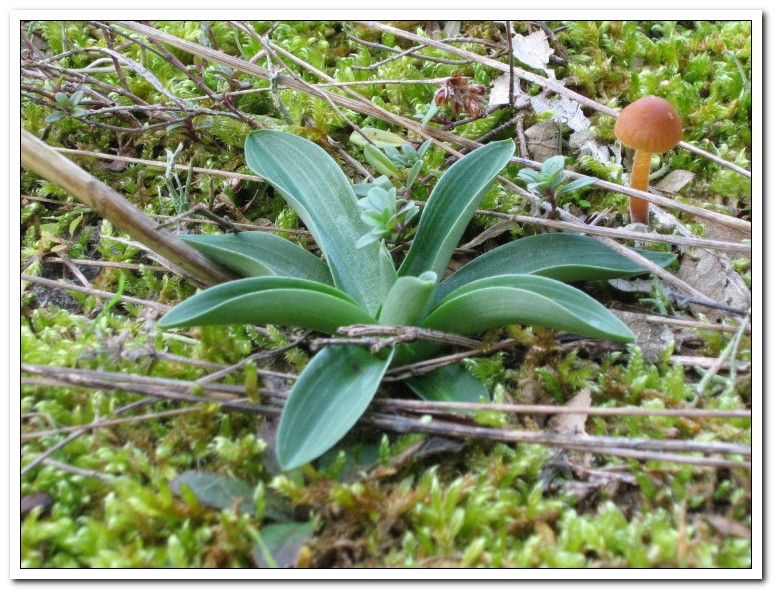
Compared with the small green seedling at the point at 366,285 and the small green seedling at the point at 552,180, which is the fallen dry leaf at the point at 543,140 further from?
the small green seedling at the point at 366,285

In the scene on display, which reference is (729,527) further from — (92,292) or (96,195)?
(92,292)

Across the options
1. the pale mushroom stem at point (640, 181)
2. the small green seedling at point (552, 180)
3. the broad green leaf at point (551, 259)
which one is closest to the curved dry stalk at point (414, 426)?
the broad green leaf at point (551, 259)

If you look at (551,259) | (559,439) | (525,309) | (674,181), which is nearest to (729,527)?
(559,439)

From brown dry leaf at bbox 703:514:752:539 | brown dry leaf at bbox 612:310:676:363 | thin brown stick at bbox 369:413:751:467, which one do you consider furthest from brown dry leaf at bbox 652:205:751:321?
brown dry leaf at bbox 703:514:752:539

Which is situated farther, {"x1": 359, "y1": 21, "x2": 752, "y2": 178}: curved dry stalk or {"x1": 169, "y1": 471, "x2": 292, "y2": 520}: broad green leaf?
{"x1": 359, "y1": 21, "x2": 752, "y2": 178}: curved dry stalk

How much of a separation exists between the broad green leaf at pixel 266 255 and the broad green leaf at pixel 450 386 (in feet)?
1.46

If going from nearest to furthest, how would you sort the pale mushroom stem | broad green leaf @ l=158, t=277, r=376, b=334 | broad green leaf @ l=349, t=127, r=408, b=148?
broad green leaf @ l=158, t=277, r=376, b=334 → the pale mushroom stem → broad green leaf @ l=349, t=127, r=408, b=148

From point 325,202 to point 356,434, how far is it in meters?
0.73

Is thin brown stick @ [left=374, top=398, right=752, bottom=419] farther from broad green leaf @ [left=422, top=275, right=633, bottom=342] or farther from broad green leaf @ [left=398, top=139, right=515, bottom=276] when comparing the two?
broad green leaf @ [left=398, top=139, right=515, bottom=276]

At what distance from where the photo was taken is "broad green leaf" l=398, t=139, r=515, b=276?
70.2 inches

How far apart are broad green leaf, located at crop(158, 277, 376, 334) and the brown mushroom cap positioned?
0.86m

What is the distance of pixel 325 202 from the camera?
1885 mm

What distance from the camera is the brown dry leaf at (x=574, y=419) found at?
154 cm

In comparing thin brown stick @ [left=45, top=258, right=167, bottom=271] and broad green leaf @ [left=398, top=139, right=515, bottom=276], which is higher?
broad green leaf @ [left=398, top=139, right=515, bottom=276]
